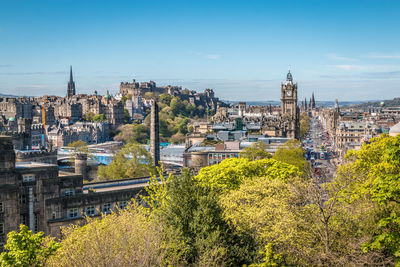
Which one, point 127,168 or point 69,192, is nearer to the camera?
point 69,192

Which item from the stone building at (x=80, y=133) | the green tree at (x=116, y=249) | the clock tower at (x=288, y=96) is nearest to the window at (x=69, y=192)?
the green tree at (x=116, y=249)

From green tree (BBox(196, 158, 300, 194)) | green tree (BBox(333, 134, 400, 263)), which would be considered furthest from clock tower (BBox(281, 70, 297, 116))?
green tree (BBox(333, 134, 400, 263))

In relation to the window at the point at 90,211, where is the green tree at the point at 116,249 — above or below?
above

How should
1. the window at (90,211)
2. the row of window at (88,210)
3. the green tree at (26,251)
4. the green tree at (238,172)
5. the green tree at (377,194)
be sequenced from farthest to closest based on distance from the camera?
the green tree at (238,172)
the window at (90,211)
the row of window at (88,210)
the green tree at (26,251)
the green tree at (377,194)

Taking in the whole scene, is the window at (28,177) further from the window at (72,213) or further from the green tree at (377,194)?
the green tree at (377,194)

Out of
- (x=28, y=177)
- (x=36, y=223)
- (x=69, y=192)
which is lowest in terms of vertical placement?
(x=36, y=223)

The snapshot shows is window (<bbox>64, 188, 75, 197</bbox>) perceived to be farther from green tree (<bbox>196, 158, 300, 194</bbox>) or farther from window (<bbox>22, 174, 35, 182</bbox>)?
green tree (<bbox>196, 158, 300, 194</bbox>)

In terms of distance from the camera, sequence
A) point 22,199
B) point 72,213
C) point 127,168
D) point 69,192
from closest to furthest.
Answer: point 22,199 → point 72,213 → point 69,192 → point 127,168

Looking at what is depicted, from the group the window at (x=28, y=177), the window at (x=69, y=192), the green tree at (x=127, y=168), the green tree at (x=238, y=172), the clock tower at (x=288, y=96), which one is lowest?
the green tree at (x=127, y=168)

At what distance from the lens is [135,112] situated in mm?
193375

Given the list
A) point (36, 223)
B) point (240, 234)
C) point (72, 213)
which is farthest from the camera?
point (72, 213)

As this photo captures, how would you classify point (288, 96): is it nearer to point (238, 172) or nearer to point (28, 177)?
point (238, 172)

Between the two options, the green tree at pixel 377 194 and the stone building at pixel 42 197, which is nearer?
the green tree at pixel 377 194

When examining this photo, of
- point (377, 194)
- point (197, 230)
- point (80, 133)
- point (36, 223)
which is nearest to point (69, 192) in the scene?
point (36, 223)
